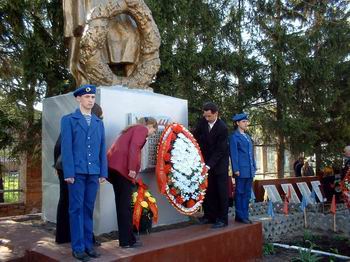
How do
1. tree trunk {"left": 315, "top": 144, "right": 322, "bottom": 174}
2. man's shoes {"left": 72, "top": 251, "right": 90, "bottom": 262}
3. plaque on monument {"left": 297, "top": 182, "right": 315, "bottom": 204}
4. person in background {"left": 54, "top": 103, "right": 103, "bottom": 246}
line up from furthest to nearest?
1. tree trunk {"left": 315, "top": 144, "right": 322, "bottom": 174}
2. plaque on monument {"left": 297, "top": 182, "right": 315, "bottom": 204}
3. person in background {"left": 54, "top": 103, "right": 103, "bottom": 246}
4. man's shoes {"left": 72, "top": 251, "right": 90, "bottom": 262}

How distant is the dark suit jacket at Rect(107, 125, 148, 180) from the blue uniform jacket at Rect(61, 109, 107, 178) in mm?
210

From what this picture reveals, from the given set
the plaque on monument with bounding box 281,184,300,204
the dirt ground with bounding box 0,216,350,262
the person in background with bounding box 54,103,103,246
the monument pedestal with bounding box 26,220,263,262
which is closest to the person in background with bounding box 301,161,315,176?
the plaque on monument with bounding box 281,184,300,204

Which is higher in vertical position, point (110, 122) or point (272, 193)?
point (110, 122)

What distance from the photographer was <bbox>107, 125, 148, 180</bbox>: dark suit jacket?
3705mm

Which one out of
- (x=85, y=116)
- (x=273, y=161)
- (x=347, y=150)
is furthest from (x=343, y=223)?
(x=273, y=161)

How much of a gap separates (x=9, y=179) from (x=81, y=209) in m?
7.03

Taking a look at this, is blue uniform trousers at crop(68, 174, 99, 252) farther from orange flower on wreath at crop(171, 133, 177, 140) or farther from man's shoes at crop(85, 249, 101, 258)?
orange flower on wreath at crop(171, 133, 177, 140)

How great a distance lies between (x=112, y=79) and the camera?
5074 mm

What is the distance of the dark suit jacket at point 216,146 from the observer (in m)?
4.89

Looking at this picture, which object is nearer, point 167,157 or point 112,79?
point 167,157

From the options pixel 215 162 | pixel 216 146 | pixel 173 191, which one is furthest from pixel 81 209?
pixel 216 146

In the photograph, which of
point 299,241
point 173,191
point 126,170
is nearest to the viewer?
point 126,170

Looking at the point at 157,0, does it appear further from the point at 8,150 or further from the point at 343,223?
the point at 343,223

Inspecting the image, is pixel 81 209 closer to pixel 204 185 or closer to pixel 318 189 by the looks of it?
pixel 204 185
